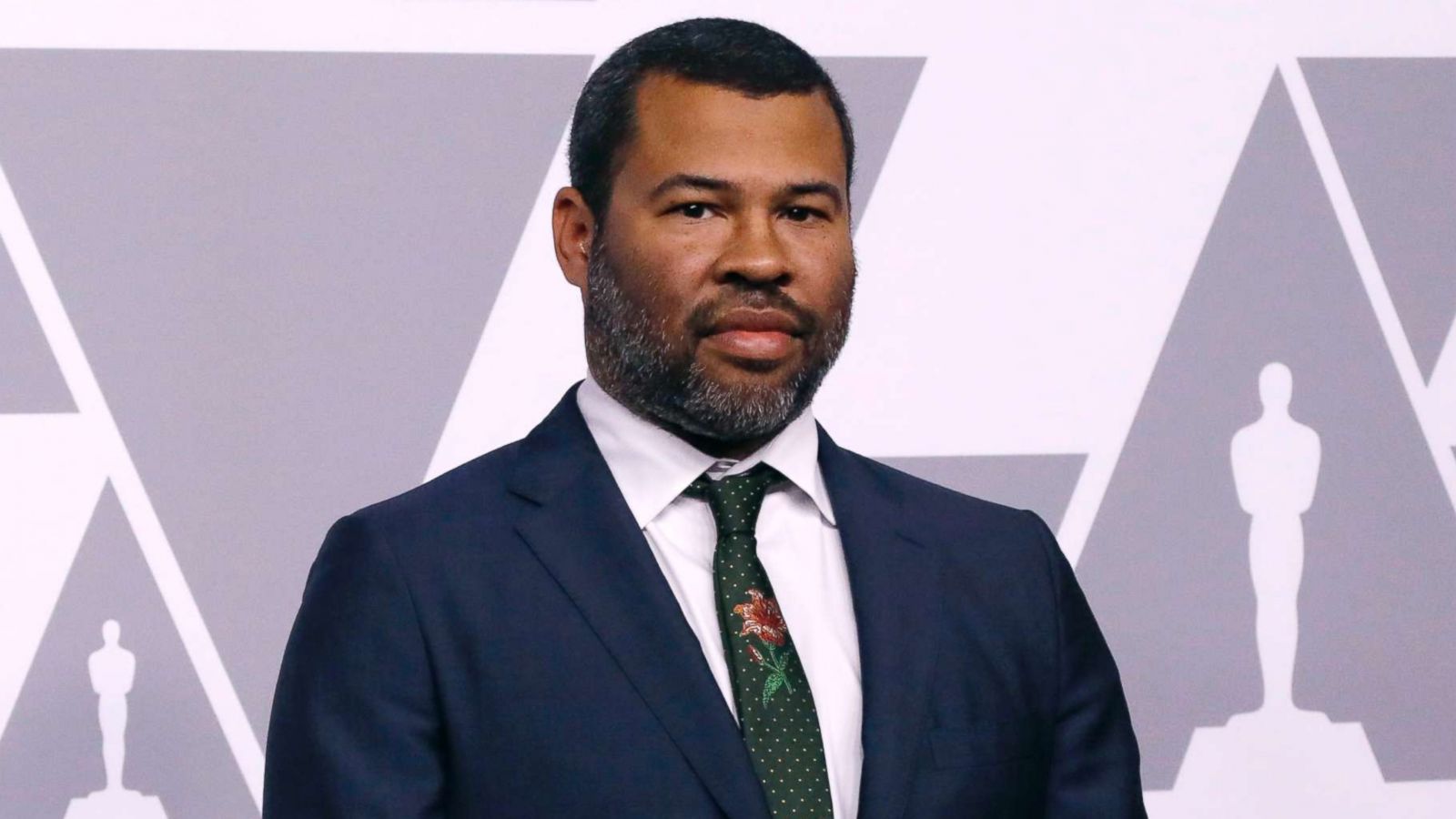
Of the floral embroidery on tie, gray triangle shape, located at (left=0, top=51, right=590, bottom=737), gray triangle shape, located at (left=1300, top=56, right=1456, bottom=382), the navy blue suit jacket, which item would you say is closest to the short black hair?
the navy blue suit jacket

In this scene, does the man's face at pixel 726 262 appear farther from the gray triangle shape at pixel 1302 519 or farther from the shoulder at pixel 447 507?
the gray triangle shape at pixel 1302 519

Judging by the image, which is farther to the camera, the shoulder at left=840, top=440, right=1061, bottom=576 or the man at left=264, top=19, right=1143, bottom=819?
the shoulder at left=840, top=440, right=1061, bottom=576

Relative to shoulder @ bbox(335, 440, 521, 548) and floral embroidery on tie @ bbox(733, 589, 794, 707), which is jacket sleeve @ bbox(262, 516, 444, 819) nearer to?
shoulder @ bbox(335, 440, 521, 548)

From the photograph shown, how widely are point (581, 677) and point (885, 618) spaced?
0.27 meters

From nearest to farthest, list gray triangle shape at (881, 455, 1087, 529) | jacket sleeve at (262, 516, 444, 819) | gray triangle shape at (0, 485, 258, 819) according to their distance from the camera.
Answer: jacket sleeve at (262, 516, 444, 819)
gray triangle shape at (0, 485, 258, 819)
gray triangle shape at (881, 455, 1087, 529)

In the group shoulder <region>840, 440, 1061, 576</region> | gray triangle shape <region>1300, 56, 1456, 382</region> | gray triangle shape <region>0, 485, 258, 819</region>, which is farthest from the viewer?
gray triangle shape <region>1300, 56, 1456, 382</region>

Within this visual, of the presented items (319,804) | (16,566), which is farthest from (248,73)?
(319,804)

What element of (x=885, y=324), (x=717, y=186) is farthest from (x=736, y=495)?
(x=885, y=324)

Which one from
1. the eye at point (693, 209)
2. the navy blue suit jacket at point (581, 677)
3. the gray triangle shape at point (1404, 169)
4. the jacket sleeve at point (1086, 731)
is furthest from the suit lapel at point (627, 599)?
the gray triangle shape at point (1404, 169)

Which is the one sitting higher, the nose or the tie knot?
the nose

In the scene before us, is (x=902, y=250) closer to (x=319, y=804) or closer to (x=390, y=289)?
(x=390, y=289)

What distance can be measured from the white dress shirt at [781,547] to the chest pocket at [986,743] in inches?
2.7

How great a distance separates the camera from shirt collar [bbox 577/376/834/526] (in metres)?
1.66

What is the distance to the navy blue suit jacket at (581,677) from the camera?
151 cm
